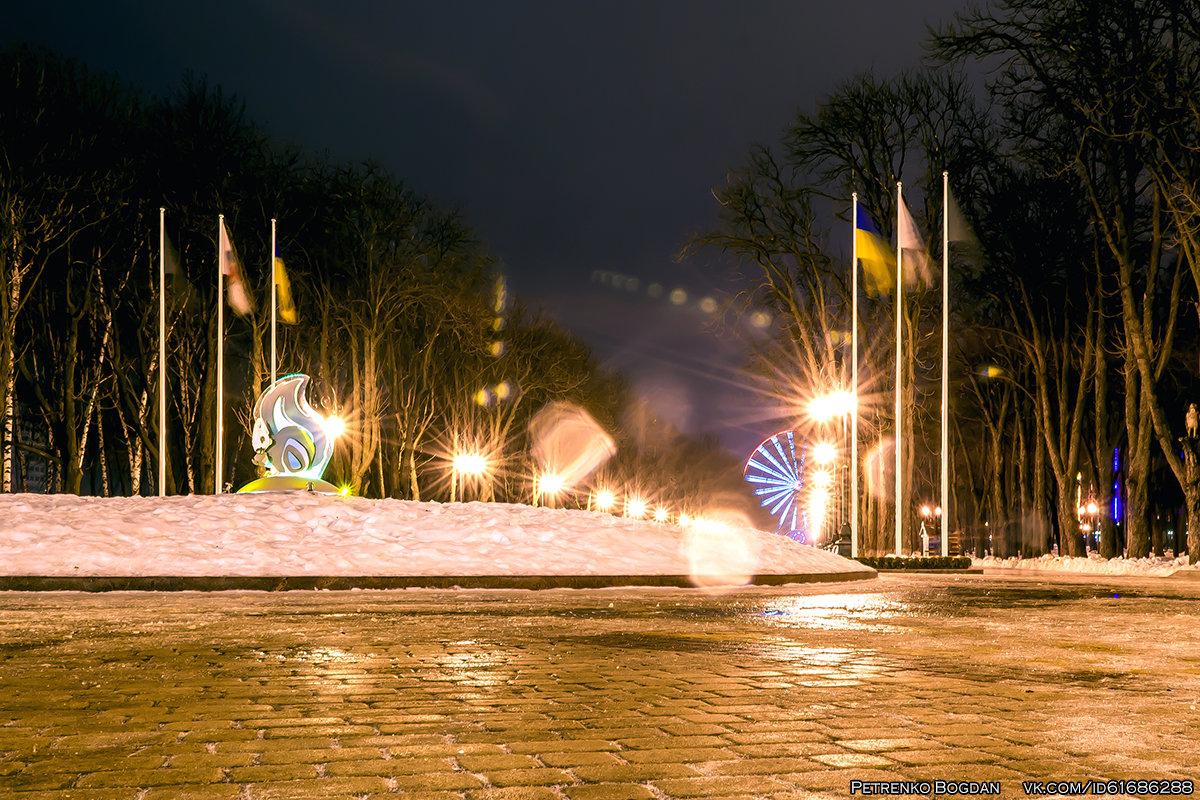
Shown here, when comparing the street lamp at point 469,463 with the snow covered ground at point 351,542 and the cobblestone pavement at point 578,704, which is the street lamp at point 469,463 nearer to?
the snow covered ground at point 351,542

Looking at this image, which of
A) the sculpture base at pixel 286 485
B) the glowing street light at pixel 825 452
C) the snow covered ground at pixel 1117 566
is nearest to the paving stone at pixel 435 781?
the sculpture base at pixel 286 485

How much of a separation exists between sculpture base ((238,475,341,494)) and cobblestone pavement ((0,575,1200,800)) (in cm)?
1350

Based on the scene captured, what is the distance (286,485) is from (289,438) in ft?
4.24

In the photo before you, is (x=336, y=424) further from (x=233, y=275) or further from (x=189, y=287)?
(x=233, y=275)

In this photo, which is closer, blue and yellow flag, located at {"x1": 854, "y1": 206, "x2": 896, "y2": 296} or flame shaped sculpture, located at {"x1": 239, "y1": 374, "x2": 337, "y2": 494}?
flame shaped sculpture, located at {"x1": 239, "y1": 374, "x2": 337, "y2": 494}

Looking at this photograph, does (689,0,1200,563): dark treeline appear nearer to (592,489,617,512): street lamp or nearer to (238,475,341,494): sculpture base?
(238,475,341,494): sculpture base

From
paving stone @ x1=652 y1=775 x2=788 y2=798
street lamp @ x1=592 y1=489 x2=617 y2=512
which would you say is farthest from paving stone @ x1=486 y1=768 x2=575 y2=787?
street lamp @ x1=592 y1=489 x2=617 y2=512

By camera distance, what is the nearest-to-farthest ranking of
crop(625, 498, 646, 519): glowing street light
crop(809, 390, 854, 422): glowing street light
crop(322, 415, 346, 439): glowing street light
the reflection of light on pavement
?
→ 1. the reflection of light on pavement
2. crop(809, 390, 854, 422): glowing street light
3. crop(322, 415, 346, 439): glowing street light
4. crop(625, 498, 646, 519): glowing street light

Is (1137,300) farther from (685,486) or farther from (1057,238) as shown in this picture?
(685,486)

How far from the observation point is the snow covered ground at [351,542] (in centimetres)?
1903

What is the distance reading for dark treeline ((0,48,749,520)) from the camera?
3350 centimetres

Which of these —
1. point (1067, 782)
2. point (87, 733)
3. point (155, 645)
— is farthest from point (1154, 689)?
point (155, 645)

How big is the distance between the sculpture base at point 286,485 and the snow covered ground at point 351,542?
246 centimetres

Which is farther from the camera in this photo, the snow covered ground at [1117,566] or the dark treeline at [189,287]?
the dark treeline at [189,287]
